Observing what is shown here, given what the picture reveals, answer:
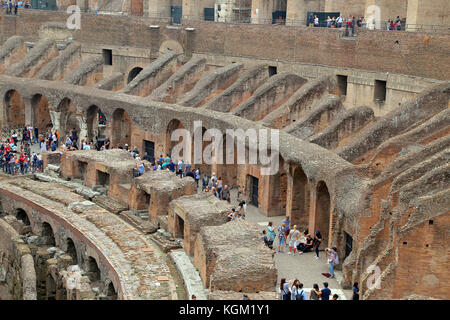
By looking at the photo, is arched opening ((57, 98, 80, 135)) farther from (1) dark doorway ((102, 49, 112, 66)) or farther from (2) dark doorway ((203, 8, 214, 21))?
(2) dark doorway ((203, 8, 214, 21))

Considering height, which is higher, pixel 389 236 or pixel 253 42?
pixel 253 42

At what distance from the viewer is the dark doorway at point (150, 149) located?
109ft

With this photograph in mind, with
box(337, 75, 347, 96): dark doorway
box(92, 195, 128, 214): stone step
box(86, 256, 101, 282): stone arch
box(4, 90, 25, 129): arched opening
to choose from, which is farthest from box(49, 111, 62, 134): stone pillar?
box(337, 75, 347, 96): dark doorway

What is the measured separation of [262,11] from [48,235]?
1738cm

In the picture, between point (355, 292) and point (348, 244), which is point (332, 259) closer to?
point (348, 244)

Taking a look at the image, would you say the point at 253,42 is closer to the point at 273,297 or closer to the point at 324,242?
the point at 324,242

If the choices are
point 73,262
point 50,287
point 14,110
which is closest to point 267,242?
point 73,262

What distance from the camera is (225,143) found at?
2952cm

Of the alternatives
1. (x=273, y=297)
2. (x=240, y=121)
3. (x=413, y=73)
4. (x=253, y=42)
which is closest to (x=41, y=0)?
(x=253, y=42)

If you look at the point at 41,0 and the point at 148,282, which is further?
the point at 41,0

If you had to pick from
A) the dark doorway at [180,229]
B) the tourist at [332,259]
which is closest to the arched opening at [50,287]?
the dark doorway at [180,229]

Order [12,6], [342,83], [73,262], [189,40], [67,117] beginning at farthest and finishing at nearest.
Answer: [12,6]
[189,40]
[67,117]
[342,83]
[73,262]
